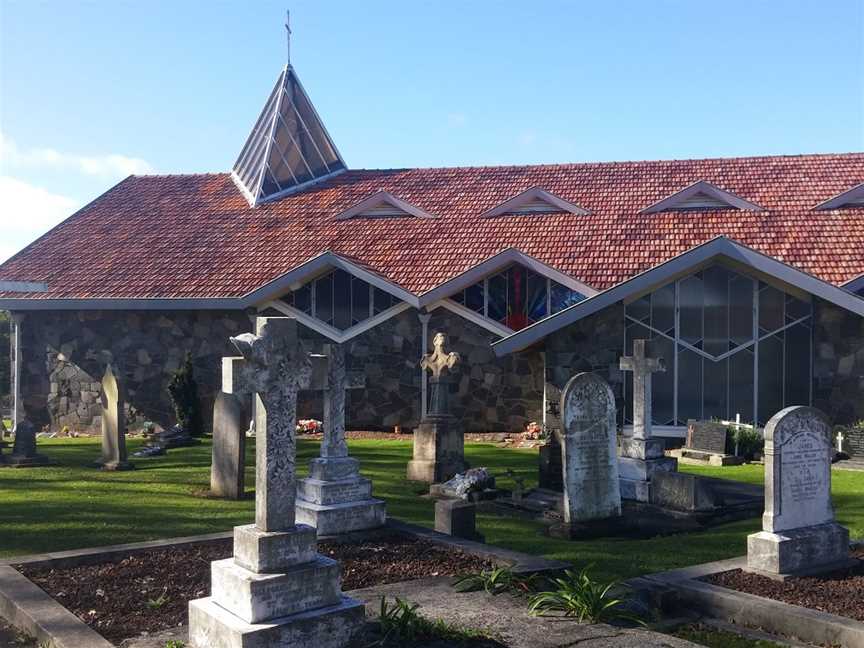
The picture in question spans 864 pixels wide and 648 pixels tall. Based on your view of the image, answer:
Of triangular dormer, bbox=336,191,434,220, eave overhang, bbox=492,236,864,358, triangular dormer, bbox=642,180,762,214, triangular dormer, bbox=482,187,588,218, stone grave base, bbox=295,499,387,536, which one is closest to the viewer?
stone grave base, bbox=295,499,387,536

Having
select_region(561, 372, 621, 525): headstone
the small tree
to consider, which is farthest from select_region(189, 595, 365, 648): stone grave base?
the small tree

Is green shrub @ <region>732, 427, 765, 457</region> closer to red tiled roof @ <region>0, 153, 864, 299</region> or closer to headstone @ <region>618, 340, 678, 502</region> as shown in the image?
red tiled roof @ <region>0, 153, 864, 299</region>

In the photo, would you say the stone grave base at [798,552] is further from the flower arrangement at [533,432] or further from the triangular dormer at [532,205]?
the triangular dormer at [532,205]

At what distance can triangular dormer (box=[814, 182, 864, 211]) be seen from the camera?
21.4 m

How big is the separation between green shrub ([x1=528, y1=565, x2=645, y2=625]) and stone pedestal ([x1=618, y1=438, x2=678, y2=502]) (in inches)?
235

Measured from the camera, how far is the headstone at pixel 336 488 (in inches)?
387

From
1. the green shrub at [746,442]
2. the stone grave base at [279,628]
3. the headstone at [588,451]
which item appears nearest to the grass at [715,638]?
the stone grave base at [279,628]

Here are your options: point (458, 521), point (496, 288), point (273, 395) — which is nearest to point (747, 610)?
point (458, 521)

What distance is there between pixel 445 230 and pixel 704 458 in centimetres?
897

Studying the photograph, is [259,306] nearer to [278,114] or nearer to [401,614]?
[278,114]

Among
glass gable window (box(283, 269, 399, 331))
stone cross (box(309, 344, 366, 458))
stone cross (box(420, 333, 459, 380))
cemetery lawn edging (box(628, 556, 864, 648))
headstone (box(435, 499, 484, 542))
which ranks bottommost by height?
cemetery lawn edging (box(628, 556, 864, 648))

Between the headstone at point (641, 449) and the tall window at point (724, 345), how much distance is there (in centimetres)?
498

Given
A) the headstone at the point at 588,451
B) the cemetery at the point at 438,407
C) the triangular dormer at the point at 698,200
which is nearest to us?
the cemetery at the point at 438,407

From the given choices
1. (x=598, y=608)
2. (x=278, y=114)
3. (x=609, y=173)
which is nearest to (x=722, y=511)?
(x=598, y=608)
